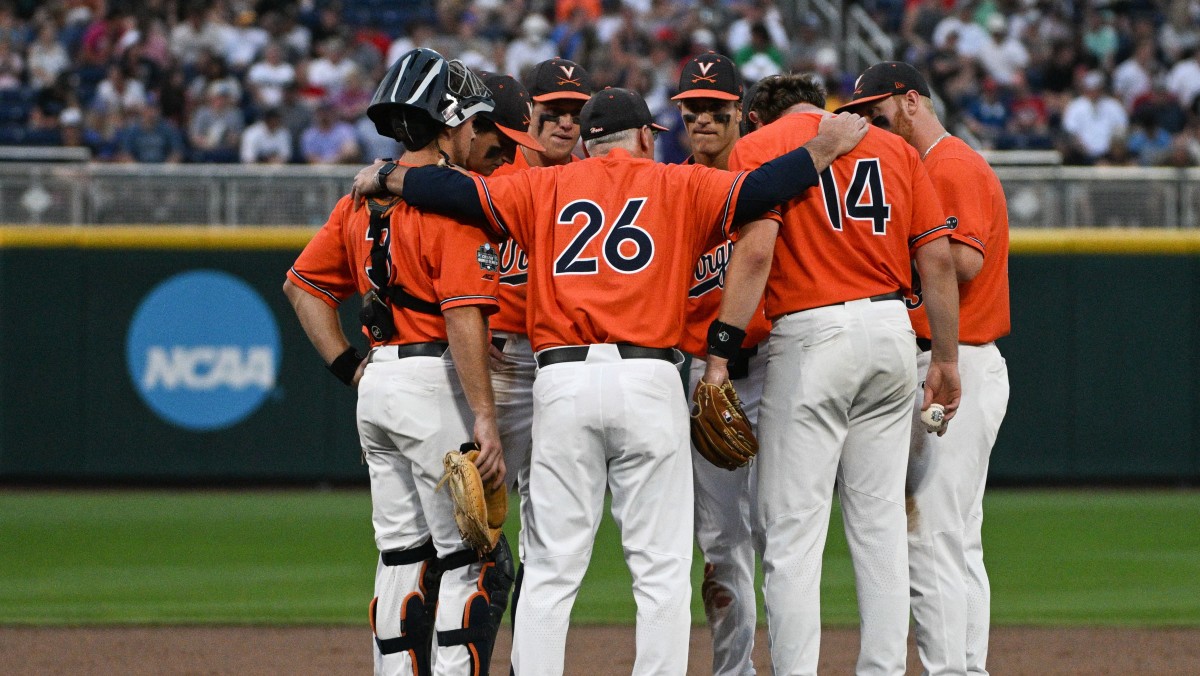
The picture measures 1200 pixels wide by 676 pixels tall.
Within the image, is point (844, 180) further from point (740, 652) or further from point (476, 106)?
point (740, 652)

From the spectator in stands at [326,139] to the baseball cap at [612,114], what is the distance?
8.84m

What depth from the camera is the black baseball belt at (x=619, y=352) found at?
14.2ft

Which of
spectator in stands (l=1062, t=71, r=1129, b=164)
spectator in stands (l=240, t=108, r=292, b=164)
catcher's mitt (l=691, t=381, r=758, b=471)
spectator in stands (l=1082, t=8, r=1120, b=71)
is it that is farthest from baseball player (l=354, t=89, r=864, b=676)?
spectator in stands (l=1082, t=8, r=1120, b=71)

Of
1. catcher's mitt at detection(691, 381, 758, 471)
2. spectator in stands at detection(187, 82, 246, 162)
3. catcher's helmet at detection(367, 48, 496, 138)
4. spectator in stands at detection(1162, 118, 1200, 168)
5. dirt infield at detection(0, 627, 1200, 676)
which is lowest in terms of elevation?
dirt infield at detection(0, 627, 1200, 676)

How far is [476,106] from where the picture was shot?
466cm

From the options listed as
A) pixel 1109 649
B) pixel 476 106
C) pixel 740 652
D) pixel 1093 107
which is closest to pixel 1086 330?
pixel 1093 107

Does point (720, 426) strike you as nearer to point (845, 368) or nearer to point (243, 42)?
point (845, 368)

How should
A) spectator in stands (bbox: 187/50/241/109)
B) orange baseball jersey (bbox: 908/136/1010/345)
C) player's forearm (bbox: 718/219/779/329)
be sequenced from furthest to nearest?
spectator in stands (bbox: 187/50/241/109) < orange baseball jersey (bbox: 908/136/1010/345) < player's forearm (bbox: 718/219/779/329)

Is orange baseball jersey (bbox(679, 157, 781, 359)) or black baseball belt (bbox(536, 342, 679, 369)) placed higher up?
orange baseball jersey (bbox(679, 157, 781, 359))

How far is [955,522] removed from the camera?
16.0ft

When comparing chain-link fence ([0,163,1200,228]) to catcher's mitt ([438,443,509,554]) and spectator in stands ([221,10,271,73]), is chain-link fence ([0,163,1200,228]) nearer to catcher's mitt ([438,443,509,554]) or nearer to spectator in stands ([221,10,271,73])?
spectator in stands ([221,10,271,73])

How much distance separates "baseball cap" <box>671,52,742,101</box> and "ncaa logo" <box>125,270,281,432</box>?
282 inches

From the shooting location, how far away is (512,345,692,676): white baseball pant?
4281 millimetres

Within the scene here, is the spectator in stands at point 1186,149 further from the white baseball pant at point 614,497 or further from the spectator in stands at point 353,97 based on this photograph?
the white baseball pant at point 614,497
